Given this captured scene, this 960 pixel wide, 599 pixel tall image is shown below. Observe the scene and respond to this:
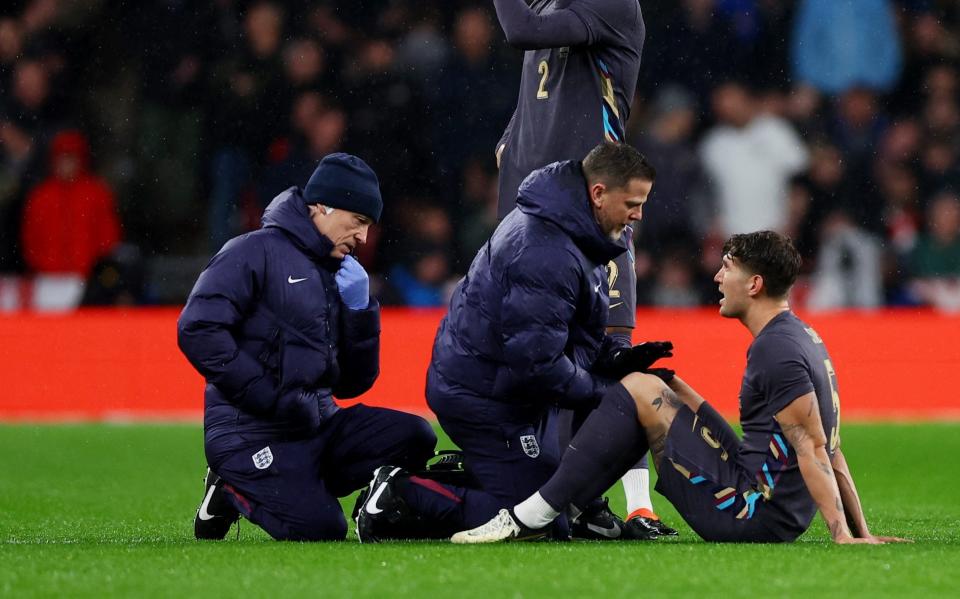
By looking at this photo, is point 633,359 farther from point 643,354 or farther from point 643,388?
point 643,388

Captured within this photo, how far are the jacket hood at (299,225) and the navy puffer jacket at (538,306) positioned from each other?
1.84ft

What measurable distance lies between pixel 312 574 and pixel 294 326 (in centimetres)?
146

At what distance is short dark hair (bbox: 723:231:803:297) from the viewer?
18.5 feet

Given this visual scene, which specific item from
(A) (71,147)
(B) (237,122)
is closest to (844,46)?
(B) (237,122)

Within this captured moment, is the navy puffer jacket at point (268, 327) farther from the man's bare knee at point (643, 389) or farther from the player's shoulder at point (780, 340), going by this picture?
the player's shoulder at point (780, 340)

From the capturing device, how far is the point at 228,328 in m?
5.98

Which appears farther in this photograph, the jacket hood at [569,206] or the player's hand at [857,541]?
the jacket hood at [569,206]

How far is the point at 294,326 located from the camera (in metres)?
6.11

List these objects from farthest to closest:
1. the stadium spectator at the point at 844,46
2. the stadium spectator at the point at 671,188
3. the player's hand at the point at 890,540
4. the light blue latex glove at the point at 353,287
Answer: the stadium spectator at the point at 844,46
the stadium spectator at the point at 671,188
the light blue latex glove at the point at 353,287
the player's hand at the point at 890,540

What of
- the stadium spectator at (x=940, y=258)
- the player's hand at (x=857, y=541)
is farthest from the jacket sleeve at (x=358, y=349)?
the stadium spectator at (x=940, y=258)

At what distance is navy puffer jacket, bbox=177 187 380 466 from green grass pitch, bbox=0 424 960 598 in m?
0.49

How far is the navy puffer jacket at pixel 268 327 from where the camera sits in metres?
5.95

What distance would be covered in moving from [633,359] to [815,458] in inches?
33.2

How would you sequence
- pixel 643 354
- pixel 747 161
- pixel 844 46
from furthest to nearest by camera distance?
pixel 844 46, pixel 747 161, pixel 643 354
